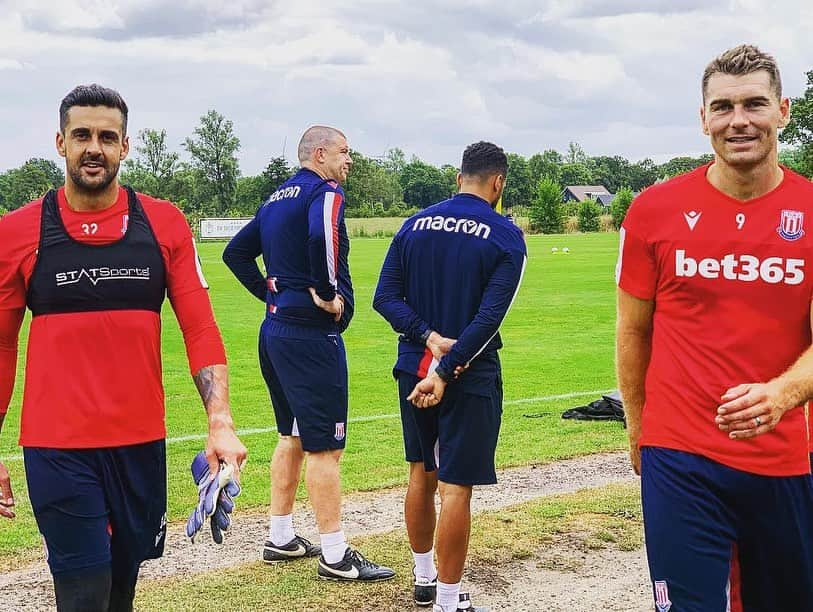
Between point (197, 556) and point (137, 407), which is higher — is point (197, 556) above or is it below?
below

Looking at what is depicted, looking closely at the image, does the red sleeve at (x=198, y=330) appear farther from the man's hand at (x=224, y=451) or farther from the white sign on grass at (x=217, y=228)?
the white sign on grass at (x=217, y=228)

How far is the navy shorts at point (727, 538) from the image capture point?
3.47 m

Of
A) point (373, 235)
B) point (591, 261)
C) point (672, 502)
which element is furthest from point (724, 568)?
point (373, 235)

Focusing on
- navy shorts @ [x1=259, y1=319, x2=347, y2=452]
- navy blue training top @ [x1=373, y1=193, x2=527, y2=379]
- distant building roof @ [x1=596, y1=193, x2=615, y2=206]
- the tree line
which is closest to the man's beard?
navy blue training top @ [x1=373, y1=193, x2=527, y2=379]

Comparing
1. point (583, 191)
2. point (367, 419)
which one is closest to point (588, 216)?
point (583, 191)

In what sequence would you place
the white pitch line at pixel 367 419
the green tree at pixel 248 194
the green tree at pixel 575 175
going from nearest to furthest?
the white pitch line at pixel 367 419 < the green tree at pixel 248 194 < the green tree at pixel 575 175

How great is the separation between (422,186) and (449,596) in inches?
5067

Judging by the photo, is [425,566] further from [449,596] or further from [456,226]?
[456,226]

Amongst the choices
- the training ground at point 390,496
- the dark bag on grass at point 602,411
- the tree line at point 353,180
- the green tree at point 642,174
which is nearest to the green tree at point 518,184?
the tree line at point 353,180

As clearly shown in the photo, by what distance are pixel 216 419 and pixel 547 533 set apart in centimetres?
347

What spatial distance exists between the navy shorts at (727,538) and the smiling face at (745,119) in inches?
43.0

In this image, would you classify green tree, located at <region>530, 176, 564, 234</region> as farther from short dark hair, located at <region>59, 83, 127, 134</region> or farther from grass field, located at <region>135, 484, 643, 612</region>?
short dark hair, located at <region>59, 83, 127, 134</region>

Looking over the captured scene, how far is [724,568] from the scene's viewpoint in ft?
11.5

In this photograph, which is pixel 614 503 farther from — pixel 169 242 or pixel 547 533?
pixel 169 242
